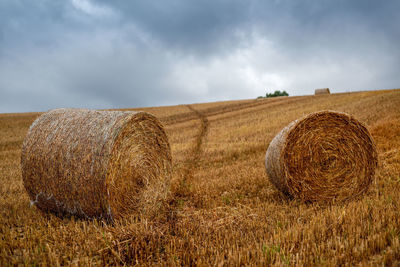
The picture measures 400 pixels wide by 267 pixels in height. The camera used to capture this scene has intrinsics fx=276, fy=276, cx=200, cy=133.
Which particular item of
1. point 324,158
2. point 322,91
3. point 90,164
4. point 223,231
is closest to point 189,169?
point 324,158

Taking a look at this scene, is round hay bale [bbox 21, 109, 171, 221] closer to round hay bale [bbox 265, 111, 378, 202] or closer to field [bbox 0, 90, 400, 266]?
field [bbox 0, 90, 400, 266]

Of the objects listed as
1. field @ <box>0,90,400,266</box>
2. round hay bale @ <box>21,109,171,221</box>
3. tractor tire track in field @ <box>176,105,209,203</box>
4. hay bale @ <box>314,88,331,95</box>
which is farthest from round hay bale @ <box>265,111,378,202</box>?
hay bale @ <box>314,88,331,95</box>

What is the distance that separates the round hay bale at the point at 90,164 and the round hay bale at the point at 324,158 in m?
2.64

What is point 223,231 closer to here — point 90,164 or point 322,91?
point 90,164

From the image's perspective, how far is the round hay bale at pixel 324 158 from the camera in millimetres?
5348

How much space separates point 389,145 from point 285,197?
5.24 metres

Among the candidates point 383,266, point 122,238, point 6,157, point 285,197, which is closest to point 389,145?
point 285,197

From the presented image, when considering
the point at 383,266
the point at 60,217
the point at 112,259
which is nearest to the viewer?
the point at 383,266

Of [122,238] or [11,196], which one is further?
[11,196]

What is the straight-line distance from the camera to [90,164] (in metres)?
4.31

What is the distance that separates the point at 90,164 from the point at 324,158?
441 centimetres

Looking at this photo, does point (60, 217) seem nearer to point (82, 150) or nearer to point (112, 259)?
point (82, 150)

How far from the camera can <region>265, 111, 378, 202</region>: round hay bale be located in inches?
211

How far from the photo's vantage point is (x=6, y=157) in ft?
38.7
